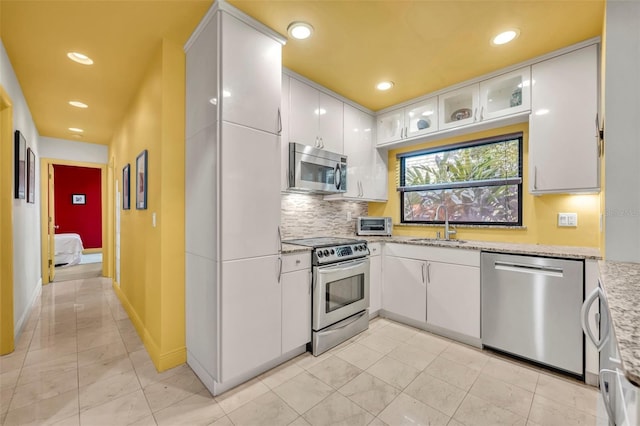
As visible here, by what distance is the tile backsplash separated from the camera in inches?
122

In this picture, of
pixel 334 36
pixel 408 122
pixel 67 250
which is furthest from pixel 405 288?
pixel 67 250

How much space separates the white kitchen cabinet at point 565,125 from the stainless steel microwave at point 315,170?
178 cm

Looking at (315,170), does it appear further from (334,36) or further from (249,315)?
(249,315)

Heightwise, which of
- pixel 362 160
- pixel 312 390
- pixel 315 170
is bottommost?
pixel 312 390

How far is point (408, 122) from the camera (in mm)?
3391

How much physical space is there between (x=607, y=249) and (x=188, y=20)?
3.15 m

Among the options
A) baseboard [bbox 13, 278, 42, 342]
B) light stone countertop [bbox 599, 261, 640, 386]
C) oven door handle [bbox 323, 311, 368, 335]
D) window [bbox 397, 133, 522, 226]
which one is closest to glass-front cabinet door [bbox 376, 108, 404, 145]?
window [bbox 397, 133, 522, 226]

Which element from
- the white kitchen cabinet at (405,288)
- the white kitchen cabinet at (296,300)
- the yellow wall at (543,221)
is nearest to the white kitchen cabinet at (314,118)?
the white kitchen cabinet at (296,300)

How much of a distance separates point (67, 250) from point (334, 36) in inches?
302

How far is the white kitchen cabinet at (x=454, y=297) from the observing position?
2525 mm

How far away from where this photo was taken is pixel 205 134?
1.99 m

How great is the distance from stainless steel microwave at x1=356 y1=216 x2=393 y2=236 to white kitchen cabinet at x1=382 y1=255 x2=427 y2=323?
1.68 feet

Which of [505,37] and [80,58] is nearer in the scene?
[505,37]

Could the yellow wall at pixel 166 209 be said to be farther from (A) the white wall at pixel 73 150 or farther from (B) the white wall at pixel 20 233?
(A) the white wall at pixel 73 150
